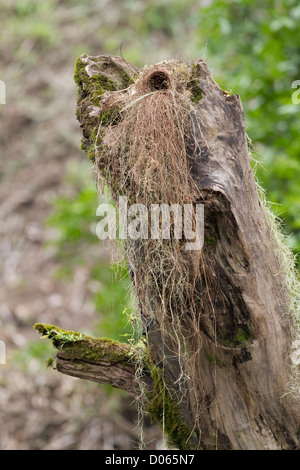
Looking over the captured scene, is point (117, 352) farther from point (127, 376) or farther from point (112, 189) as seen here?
point (112, 189)

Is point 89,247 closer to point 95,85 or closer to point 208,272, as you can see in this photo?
point 95,85

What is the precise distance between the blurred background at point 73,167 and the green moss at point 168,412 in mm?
504

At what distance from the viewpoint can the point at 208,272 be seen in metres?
1.74

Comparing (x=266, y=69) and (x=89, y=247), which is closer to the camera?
(x=266, y=69)

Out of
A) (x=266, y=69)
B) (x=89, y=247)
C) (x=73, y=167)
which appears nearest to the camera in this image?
(x=266, y=69)

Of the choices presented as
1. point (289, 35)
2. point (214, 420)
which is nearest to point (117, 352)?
point (214, 420)

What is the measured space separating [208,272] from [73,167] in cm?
483

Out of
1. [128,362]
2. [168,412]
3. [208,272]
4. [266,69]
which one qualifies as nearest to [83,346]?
[128,362]

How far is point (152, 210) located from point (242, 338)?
567mm

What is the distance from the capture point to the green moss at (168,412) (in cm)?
196

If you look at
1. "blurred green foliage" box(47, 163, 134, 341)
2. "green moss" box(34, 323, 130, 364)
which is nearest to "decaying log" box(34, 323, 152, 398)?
"green moss" box(34, 323, 130, 364)

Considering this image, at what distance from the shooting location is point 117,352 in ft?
6.61

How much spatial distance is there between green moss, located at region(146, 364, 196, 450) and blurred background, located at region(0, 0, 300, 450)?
0.50 metres

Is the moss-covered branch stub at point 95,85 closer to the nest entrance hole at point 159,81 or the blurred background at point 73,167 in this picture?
the nest entrance hole at point 159,81
